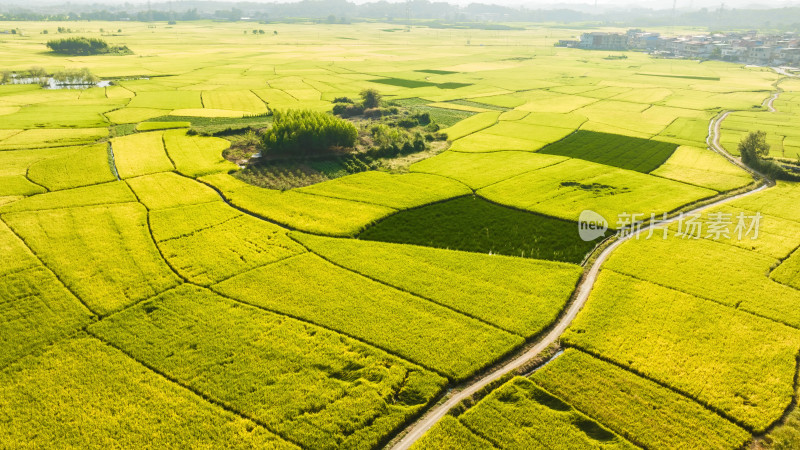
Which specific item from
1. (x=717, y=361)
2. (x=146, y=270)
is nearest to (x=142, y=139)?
(x=146, y=270)

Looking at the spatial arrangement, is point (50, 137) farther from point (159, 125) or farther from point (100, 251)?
point (100, 251)

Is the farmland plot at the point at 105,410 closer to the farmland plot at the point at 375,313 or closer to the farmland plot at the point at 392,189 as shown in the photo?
the farmland plot at the point at 375,313

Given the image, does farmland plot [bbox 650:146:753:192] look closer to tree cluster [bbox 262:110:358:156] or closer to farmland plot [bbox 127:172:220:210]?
tree cluster [bbox 262:110:358:156]

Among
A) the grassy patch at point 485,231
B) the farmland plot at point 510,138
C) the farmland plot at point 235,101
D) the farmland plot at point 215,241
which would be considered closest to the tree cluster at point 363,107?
the farmland plot at point 235,101

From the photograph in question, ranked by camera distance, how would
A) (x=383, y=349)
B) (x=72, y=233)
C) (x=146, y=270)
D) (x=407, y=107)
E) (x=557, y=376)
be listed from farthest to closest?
1. (x=407, y=107)
2. (x=72, y=233)
3. (x=146, y=270)
4. (x=383, y=349)
5. (x=557, y=376)

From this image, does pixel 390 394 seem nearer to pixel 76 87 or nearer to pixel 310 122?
pixel 310 122

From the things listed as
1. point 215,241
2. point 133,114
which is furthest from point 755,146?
point 133,114
